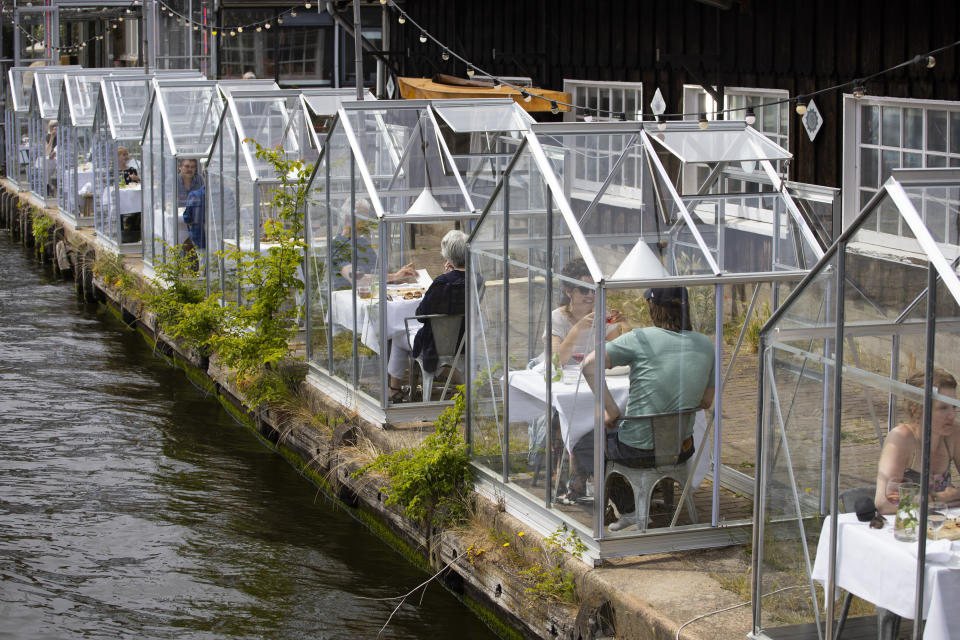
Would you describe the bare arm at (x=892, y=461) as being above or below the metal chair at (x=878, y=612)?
above

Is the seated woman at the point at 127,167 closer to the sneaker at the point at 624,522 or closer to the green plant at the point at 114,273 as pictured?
the green plant at the point at 114,273

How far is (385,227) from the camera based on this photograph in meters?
10.1

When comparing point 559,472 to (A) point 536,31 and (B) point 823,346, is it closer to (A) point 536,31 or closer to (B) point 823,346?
(B) point 823,346

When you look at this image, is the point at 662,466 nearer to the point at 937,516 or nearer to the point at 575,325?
the point at 575,325

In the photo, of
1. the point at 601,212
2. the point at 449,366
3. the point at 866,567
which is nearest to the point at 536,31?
the point at 449,366

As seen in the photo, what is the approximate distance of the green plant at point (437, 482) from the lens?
8367mm

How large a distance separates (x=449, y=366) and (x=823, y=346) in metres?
4.65

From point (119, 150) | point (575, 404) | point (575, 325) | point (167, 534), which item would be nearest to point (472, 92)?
point (119, 150)

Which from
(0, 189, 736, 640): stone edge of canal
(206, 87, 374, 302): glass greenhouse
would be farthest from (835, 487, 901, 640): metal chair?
(206, 87, 374, 302): glass greenhouse

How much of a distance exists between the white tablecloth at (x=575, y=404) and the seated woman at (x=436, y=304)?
2.20 meters

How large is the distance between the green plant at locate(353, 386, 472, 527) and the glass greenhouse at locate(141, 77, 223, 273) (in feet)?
23.5

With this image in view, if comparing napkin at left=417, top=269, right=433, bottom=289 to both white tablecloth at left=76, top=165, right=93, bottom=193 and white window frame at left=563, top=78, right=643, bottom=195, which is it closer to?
white window frame at left=563, top=78, right=643, bottom=195

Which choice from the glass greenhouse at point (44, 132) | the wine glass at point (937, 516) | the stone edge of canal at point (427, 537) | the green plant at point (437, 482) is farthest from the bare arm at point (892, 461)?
the glass greenhouse at point (44, 132)

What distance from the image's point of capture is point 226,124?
45.7 feet
